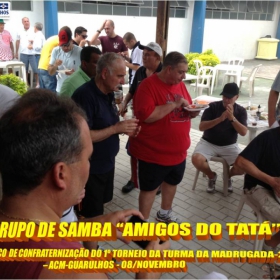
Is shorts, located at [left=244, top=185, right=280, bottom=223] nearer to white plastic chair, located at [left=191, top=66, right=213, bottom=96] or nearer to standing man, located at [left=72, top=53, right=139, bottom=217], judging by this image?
standing man, located at [left=72, top=53, right=139, bottom=217]

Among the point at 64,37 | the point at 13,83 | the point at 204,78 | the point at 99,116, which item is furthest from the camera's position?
the point at 204,78

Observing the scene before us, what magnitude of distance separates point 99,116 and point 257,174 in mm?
1390

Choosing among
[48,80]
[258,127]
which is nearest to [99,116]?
[258,127]

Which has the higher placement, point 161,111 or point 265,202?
point 161,111

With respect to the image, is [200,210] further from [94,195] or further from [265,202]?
[94,195]

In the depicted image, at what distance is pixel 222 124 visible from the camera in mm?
3738

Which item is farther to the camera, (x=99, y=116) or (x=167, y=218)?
(x=167, y=218)

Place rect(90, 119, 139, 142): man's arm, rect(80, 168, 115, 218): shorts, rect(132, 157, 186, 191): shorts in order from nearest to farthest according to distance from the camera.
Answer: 1. rect(90, 119, 139, 142): man's arm
2. rect(80, 168, 115, 218): shorts
3. rect(132, 157, 186, 191): shorts

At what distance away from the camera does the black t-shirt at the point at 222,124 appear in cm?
367

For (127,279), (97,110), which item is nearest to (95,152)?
(97,110)

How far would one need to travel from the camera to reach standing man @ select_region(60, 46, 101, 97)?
2.84m

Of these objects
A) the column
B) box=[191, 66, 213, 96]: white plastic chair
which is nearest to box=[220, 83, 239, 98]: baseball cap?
box=[191, 66, 213, 96]: white plastic chair

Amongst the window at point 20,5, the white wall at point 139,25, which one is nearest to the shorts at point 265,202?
the window at point 20,5

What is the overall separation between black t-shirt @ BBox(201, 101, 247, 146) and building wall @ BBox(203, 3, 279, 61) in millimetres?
12503
